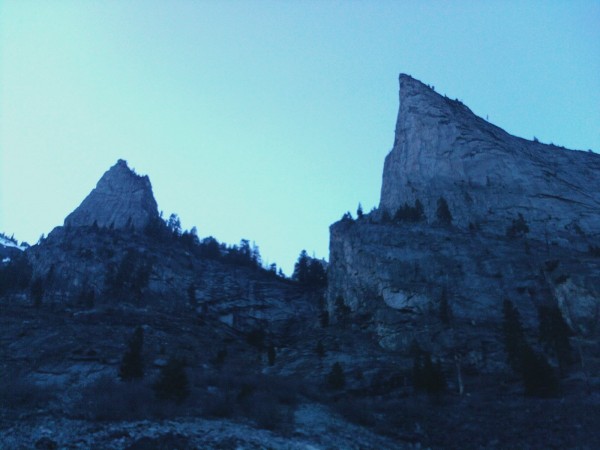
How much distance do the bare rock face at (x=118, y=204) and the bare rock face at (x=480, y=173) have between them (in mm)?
55664

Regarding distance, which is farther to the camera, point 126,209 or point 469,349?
point 126,209

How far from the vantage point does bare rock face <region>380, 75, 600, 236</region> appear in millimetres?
80438

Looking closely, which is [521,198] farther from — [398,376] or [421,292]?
[398,376]

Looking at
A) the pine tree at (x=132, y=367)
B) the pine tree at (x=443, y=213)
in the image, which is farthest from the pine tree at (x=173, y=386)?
the pine tree at (x=443, y=213)

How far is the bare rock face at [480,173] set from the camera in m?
80.4

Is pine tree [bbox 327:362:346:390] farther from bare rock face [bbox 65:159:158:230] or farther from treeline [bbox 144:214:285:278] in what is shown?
bare rock face [bbox 65:159:158:230]

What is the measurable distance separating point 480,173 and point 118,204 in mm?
82074

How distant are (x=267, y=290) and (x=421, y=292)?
3324cm

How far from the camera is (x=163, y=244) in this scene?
9650 centimetres

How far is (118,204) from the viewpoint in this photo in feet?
399

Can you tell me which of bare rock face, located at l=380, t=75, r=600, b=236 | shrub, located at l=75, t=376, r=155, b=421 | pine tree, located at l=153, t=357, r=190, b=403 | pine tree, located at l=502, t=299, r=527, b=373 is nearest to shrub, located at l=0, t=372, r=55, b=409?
shrub, located at l=75, t=376, r=155, b=421

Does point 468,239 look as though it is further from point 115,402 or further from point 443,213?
point 115,402

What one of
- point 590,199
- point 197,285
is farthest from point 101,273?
point 590,199

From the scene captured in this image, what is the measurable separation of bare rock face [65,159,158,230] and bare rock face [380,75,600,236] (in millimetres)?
55664
